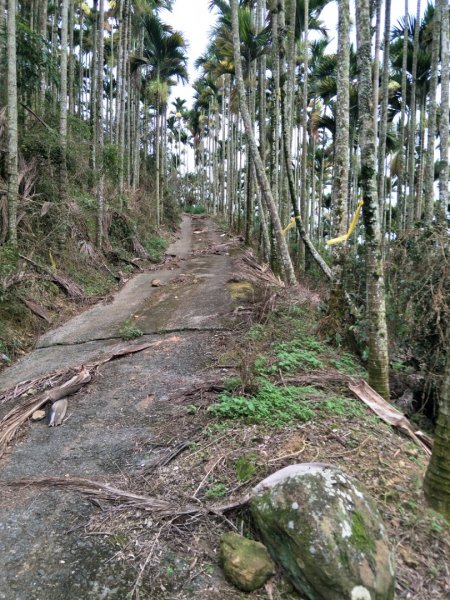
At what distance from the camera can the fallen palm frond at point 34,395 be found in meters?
4.01

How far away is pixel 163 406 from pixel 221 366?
1.11 m

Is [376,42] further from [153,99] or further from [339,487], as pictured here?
[153,99]

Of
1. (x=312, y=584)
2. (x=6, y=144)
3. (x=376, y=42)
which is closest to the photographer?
(x=312, y=584)

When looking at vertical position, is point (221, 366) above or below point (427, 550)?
above

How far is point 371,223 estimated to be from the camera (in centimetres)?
444

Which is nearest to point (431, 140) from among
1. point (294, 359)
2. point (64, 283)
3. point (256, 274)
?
point (256, 274)

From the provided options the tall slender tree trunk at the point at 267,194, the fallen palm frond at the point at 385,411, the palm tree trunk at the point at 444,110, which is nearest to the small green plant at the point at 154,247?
the tall slender tree trunk at the point at 267,194

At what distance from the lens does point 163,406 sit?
444 cm

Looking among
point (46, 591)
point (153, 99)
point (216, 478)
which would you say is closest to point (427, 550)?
point (216, 478)

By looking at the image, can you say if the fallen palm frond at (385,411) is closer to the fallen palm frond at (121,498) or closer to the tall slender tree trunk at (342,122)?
the fallen palm frond at (121,498)

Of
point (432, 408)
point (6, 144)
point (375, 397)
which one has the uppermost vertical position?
point (6, 144)

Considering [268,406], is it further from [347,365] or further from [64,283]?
[64,283]

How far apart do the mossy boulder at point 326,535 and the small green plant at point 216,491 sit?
0.41 m

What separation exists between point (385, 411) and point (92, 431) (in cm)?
290
